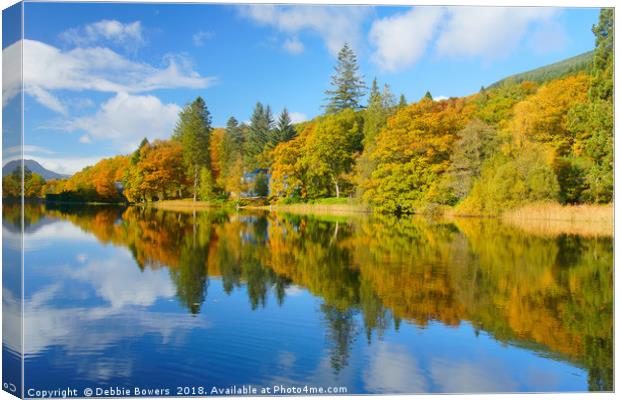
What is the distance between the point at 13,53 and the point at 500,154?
1974cm

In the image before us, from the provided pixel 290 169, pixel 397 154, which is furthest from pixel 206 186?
pixel 397 154

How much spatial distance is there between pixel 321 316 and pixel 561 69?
10808 millimetres

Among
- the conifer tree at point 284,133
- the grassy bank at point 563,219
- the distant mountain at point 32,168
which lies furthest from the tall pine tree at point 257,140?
the distant mountain at point 32,168

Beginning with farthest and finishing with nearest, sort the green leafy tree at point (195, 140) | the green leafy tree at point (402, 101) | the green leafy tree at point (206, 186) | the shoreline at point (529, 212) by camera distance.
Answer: the green leafy tree at point (402, 101) < the green leafy tree at point (206, 186) < the green leafy tree at point (195, 140) < the shoreline at point (529, 212)

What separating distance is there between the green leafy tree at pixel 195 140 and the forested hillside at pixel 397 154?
3.1 inches

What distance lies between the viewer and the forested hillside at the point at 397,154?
53.1 feet

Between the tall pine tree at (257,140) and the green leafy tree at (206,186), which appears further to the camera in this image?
the green leafy tree at (206,186)

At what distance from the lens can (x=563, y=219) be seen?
1762cm

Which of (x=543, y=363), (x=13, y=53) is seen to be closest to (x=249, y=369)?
(x=543, y=363)

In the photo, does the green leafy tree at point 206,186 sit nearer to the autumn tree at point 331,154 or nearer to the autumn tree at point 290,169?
the autumn tree at point 290,169

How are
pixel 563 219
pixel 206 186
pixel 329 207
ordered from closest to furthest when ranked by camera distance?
pixel 563 219
pixel 206 186
pixel 329 207

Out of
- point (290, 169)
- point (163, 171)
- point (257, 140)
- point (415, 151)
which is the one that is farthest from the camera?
point (290, 169)

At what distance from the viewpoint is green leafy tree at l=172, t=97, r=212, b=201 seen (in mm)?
15258

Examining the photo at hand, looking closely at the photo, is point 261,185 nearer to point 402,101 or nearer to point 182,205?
point 182,205
